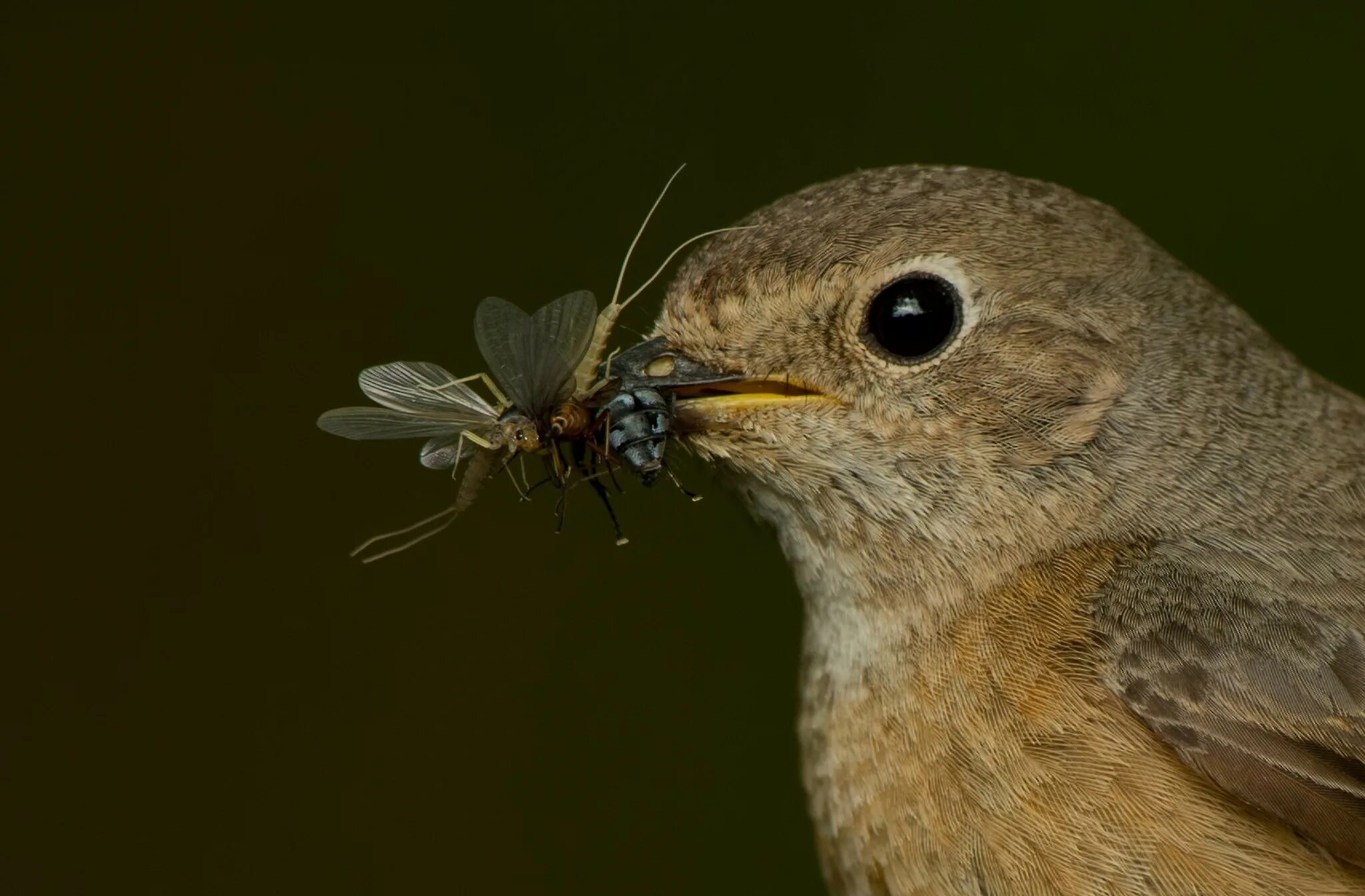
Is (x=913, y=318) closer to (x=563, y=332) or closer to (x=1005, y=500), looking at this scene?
(x=1005, y=500)

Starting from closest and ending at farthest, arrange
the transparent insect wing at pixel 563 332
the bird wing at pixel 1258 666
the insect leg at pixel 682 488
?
1. the bird wing at pixel 1258 666
2. the transparent insect wing at pixel 563 332
3. the insect leg at pixel 682 488

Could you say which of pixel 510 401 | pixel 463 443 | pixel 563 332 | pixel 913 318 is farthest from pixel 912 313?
pixel 463 443

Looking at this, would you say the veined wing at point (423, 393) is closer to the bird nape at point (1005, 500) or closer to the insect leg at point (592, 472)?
the bird nape at point (1005, 500)

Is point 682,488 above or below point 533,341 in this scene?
below

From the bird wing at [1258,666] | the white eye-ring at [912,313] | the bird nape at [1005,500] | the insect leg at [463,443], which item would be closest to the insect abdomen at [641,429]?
the bird nape at [1005,500]

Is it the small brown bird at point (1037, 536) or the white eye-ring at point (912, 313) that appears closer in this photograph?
the small brown bird at point (1037, 536)

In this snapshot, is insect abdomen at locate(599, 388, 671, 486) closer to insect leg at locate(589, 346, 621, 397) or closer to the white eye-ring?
insect leg at locate(589, 346, 621, 397)

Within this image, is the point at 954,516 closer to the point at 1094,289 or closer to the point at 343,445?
the point at 1094,289
